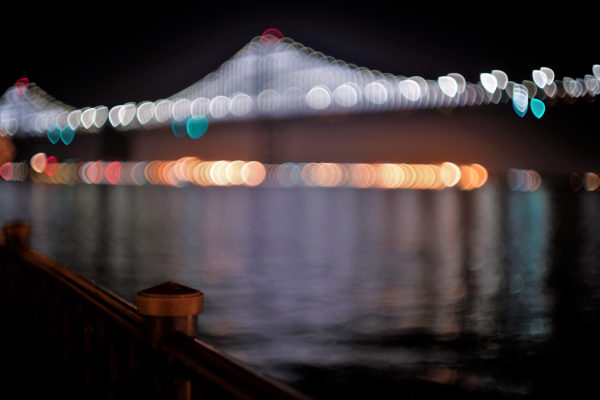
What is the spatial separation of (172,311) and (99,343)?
76 cm

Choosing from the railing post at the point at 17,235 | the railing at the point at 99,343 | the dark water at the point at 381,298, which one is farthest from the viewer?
the dark water at the point at 381,298

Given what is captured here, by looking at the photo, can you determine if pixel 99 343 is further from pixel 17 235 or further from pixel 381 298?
pixel 381 298

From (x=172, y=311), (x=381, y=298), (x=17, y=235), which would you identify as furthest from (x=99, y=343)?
(x=381, y=298)

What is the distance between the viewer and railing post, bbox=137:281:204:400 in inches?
70.6

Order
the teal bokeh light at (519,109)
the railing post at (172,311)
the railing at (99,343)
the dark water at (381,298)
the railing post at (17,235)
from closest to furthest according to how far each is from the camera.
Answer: the railing at (99,343) → the railing post at (172,311) → the railing post at (17,235) → the dark water at (381,298) → the teal bokeh light at (519,109)

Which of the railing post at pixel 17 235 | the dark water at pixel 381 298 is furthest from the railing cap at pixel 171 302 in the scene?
the dark water at pixel 381 298

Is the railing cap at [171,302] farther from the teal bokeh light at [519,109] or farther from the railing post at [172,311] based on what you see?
the teal bokeh light at [519,109]

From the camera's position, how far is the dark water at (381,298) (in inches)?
224

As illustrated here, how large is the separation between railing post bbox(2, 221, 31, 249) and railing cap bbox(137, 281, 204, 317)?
2.23 metres

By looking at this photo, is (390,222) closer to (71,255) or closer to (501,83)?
(71,255)

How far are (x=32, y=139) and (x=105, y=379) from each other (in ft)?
226

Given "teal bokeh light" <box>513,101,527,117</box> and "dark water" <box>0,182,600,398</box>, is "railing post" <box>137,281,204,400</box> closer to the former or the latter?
"dark water" <box>0,182,600,398</box>

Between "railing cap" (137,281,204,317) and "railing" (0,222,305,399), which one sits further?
"railing cap" (137,281,204,317)

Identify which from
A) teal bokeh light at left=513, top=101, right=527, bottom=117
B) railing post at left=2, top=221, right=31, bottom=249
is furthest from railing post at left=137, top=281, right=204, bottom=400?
teal bokeh light at left=513, top=101, right=527, bottom=117
